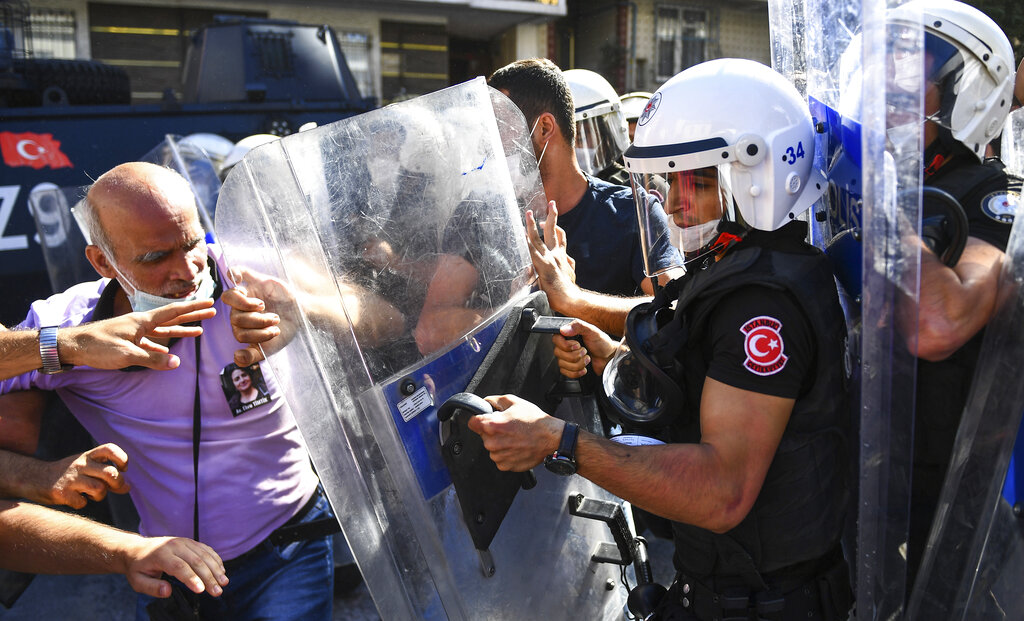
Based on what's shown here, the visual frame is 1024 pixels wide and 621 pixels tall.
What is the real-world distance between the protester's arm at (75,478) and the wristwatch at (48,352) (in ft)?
0.75

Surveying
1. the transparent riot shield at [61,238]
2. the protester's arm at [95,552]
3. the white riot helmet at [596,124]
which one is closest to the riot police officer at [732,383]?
the protester's arm at [95,552]

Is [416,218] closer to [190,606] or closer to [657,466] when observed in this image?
[657,466]

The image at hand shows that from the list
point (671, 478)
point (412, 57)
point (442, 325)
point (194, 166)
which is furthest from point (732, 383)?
point (412, 57)

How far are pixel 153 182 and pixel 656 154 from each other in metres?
1.37

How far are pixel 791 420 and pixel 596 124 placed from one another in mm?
2598

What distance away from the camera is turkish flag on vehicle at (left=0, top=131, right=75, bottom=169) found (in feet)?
19.2

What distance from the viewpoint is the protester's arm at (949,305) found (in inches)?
52.1

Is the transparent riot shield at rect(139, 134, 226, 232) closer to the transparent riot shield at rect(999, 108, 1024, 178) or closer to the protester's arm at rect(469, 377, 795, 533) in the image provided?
the protester's arm at rect(469, 377, 795, 533)

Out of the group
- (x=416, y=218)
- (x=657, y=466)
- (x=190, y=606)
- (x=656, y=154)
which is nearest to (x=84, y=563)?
(x=190, y=606)

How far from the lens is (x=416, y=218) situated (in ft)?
5.29

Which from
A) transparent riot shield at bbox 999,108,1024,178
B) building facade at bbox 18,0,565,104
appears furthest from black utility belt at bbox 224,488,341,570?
building facade at bbox 18,0,565,104

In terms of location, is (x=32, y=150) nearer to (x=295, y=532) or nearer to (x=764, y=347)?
(x=295, y=532)

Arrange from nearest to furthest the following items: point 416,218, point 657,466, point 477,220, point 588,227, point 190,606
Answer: point 657,466 < point 416,218 < point 477,220 < point 190,606 < point 588,227

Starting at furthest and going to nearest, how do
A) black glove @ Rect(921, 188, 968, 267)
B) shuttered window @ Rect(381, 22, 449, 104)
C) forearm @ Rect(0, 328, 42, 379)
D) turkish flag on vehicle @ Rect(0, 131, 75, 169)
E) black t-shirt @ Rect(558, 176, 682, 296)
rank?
shuttered window @ Rect(381, 22, 449, 104)
turkish flag on vehicle @ Rect(0, 131, 75, 169)
black t-shirt @ Rect(558, 176, 682, 296)
forearm @ Rect(0, 328, 42, 379)
black glove @ Rect(921, 188, 968, 267)
